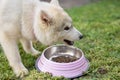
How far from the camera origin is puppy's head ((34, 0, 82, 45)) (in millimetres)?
3680

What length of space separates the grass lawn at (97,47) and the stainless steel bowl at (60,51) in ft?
0.78

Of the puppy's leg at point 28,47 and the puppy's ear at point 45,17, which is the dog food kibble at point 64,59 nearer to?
the puppy's leg at point 28,47

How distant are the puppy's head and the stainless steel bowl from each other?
0.99 feet

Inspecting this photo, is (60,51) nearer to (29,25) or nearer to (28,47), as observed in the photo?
(28,47)

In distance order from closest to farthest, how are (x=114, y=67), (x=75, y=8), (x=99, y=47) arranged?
(x=114, y=67), (x=99, y=47), (x=75, y=8)

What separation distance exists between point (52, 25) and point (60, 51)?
690 millimetres

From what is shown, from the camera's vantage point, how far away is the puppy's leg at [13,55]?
12.9ft

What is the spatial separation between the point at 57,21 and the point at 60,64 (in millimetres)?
521

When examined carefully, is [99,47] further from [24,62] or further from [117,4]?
[117,4]

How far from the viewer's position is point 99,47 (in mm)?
4699

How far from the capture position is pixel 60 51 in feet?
14.2

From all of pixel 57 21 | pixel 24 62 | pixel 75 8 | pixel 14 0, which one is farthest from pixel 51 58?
pixel 75 8

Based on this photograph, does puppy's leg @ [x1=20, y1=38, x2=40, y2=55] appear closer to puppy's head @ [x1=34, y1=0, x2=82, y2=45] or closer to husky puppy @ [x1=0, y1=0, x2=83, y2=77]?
husky puppy @ [x1=0, y1=0, x2=83, y2=77]

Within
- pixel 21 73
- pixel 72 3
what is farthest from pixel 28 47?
pixel 72 3
